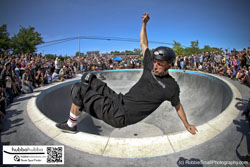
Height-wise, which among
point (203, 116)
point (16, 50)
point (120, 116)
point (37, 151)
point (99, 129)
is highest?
point (16, 50)

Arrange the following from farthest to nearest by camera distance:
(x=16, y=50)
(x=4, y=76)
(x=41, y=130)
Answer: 1. (x=16, y=50)
2. (x=4, y=76)
3. (x=41, y=130)

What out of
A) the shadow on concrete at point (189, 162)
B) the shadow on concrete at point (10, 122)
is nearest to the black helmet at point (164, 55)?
the shadow on concrete at point (189, 162)

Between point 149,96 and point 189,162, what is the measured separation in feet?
4.55

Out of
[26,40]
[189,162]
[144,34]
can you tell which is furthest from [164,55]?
[26,40]

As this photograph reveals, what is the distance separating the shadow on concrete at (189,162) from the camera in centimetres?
229

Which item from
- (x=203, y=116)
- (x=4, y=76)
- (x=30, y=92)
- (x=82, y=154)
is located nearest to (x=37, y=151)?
(x=82, y=154)

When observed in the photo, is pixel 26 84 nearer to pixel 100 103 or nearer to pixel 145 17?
pixel 100 103

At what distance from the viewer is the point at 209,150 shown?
2523mm

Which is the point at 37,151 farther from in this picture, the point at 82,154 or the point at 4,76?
the point at 4,76

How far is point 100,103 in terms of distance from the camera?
2.12 m

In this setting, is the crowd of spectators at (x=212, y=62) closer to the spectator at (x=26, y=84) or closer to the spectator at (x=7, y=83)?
the spectator at (x=26, y=84)

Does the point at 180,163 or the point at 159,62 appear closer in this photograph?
the point at 159,62

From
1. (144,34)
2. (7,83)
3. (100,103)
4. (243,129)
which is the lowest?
(243,129)

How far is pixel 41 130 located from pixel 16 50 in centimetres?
4018
